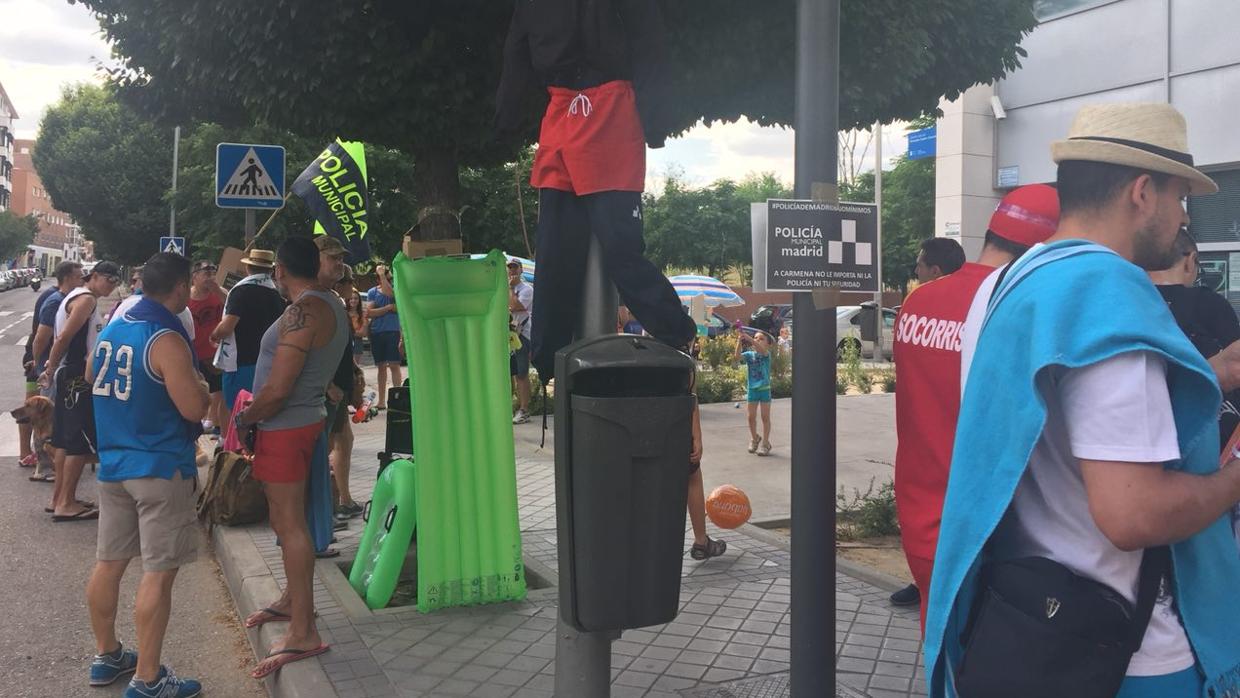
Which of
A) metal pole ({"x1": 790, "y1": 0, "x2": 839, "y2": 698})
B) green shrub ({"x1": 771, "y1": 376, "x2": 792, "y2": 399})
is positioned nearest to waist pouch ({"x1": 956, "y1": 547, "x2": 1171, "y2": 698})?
metal pole ({"x1": 790, "y1": 0, "x2": 839, "y2": 698})

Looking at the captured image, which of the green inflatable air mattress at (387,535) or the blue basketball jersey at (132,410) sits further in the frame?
the green inflatable air mattress at (387,535)

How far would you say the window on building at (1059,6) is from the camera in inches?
508

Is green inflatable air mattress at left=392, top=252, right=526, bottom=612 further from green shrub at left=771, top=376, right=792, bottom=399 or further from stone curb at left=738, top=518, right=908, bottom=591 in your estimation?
green shrub at left=771, top=376, right=792, bottom=399

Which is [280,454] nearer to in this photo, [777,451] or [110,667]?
[110,667]

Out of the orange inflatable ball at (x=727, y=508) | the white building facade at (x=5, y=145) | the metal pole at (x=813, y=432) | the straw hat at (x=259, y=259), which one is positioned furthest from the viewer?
the white building facade at (x=5, y=145)

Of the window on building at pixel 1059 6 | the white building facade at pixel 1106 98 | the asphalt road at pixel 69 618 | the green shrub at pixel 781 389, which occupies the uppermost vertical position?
the window on building at pixel 1059 6

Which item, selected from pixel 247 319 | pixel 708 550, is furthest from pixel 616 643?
pixel 247 319

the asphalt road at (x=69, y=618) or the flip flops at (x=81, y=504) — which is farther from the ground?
the flip flops at (x=81, y=504)

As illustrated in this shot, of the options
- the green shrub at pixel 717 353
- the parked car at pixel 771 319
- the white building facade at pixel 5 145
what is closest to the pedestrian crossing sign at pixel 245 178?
the green shrub at pixel 717 353

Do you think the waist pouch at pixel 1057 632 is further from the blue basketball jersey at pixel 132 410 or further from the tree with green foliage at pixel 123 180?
the tree with green foliage at pixel 123 180

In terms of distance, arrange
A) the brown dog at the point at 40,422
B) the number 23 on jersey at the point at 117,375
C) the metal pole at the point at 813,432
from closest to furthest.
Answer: the metal pole at the point at 813,432, the number 23 on jersey at the point at 117,375, the brown dog at the point at 40,422

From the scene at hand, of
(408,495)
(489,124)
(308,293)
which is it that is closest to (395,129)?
(489,124)

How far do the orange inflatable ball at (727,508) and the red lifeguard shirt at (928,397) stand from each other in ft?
10.7

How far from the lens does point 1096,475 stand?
1557 mm
